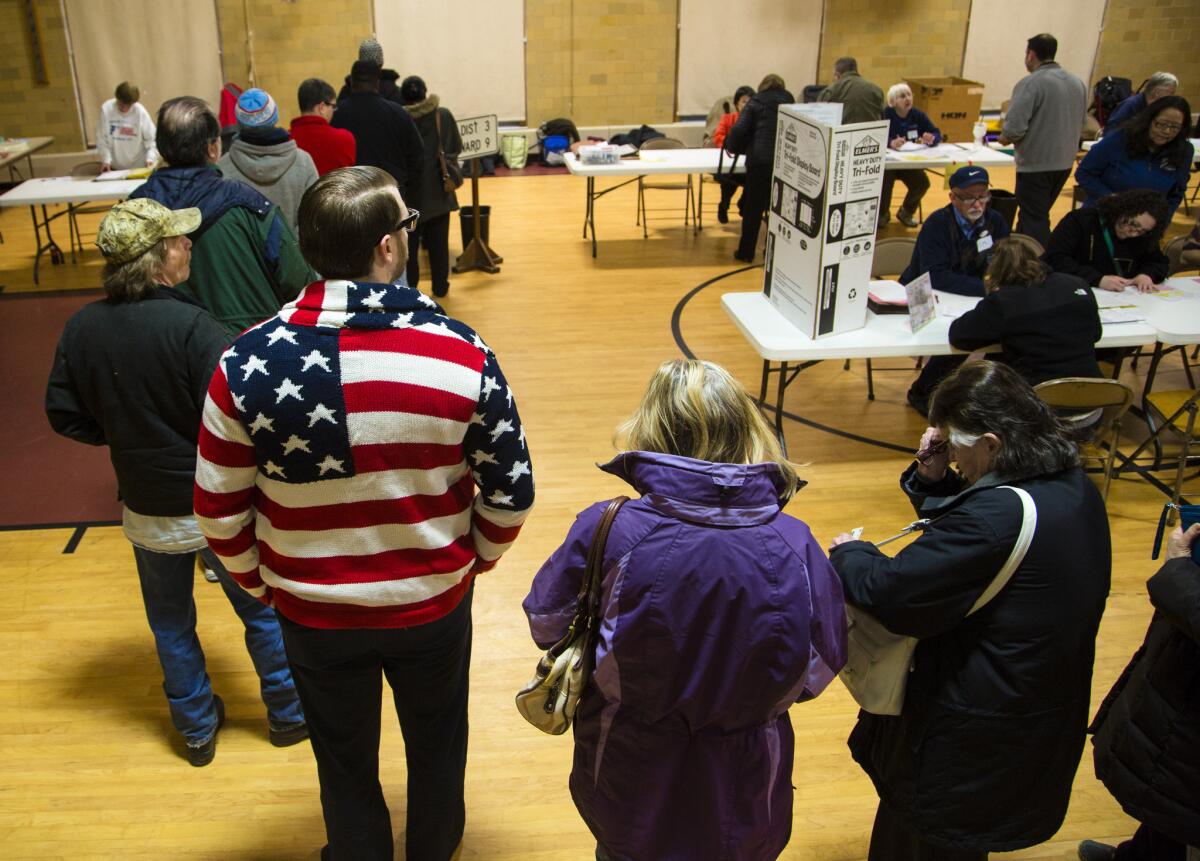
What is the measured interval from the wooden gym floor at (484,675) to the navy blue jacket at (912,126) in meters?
3.27

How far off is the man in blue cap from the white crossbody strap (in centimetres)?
333

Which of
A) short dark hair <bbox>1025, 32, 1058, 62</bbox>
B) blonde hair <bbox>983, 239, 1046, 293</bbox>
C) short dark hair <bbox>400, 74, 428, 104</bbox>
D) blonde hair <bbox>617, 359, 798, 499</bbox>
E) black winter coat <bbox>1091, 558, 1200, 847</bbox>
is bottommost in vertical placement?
black winter coat <bbox>1091, 558, 1200, 847</bbox>

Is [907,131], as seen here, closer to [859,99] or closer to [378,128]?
[859,99]

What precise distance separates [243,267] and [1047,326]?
3.09 m

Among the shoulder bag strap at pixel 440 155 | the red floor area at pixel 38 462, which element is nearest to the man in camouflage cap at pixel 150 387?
the red floor area at pixel 38 462

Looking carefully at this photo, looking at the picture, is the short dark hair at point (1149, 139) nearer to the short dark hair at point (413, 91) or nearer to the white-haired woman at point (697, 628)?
the short dark hair at point (413, 91)

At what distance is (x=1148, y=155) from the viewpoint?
597cm

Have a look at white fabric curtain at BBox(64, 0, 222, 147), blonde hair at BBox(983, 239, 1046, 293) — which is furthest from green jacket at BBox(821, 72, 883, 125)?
white fabric curtain at BBox(64, 0, 222, 147)

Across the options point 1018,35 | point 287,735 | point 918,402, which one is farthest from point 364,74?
point 1018,35

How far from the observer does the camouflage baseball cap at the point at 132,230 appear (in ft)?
7.95

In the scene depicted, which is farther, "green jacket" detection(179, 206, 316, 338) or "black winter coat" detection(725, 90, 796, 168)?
"black winter coat" detection(725, 90, 796, 168)

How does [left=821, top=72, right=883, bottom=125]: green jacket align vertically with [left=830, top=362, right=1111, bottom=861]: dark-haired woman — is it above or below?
above

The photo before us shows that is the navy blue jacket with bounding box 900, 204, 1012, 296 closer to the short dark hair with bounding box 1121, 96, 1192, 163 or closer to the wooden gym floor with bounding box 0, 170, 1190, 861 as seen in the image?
the wooden gym floor with bounding box 0, 170, 1190, 861

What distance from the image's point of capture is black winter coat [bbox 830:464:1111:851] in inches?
70.7
